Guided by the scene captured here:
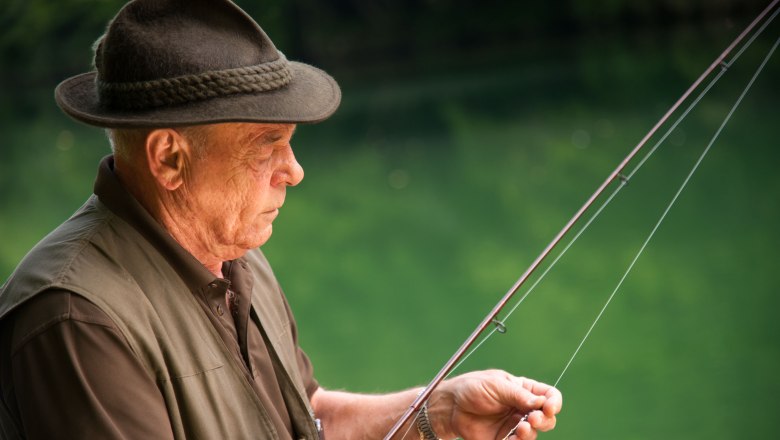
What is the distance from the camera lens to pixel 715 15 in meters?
20.3

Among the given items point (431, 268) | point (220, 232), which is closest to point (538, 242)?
point (431, 268)

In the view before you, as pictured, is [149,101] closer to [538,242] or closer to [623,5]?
[538,242]

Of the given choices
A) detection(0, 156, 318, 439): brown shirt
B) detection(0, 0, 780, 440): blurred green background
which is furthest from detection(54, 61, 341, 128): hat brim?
detection(0, 0, 780, 440): blurred green background

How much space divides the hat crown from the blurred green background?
11.1 feet

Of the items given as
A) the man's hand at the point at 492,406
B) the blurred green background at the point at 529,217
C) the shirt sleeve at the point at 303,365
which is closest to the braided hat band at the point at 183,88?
the shirt sleeve at the point at 303,365

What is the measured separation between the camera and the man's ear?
4.77 feet

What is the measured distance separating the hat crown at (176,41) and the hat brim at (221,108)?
5cm

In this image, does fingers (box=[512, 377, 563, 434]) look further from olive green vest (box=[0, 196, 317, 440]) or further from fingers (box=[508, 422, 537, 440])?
olive green vest (box=[0, 196, 317, 440])

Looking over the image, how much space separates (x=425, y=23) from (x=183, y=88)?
2461 cm

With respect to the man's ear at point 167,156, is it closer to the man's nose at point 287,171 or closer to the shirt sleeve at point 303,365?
the man's nose at point 287,171

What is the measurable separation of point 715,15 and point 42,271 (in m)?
20.9

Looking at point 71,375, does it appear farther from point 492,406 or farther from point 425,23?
point 425,23

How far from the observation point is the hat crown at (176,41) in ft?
4.67

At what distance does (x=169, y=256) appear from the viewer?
1.51 meters
